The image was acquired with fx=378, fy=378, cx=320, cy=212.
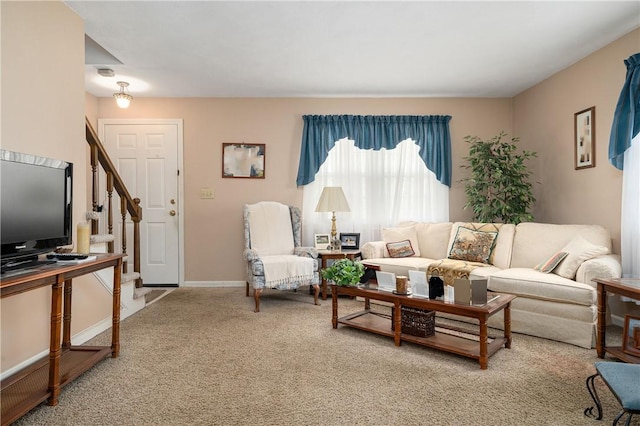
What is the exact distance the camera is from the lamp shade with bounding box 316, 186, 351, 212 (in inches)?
172

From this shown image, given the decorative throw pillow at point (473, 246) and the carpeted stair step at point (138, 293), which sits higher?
the decorative throw pillow at point (473, 246)

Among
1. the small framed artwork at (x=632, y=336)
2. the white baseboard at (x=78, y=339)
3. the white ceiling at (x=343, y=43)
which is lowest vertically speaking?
the white baseboard at (x=78, y=339)

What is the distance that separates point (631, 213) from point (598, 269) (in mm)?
677

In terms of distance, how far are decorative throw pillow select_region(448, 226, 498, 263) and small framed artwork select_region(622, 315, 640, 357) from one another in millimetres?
1433

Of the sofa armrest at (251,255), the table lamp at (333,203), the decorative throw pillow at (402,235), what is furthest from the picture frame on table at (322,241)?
the sofa armrest at (251,255)

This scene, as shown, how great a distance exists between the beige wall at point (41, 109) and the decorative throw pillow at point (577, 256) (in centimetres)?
381

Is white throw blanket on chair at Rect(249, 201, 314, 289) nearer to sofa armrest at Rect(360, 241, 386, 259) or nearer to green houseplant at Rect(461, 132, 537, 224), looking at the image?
sofa armrest at Rect(360, 241, 386, 259)

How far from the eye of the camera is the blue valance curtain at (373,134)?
4871 mm

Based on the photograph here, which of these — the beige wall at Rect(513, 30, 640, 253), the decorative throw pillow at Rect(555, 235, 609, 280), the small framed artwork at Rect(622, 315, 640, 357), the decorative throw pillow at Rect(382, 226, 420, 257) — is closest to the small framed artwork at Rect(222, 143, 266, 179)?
the decorative throw pillow at Rect(382, 226, 420, 257)

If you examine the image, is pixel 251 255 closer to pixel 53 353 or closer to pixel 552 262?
pixel 53 353

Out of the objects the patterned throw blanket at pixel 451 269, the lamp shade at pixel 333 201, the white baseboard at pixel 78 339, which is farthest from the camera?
the lamp shade at pixel 333 201

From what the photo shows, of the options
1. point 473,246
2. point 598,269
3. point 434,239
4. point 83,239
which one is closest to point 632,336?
point 598,269

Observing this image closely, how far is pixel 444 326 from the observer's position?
2947mm

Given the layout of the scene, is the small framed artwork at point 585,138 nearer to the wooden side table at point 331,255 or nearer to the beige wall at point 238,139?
the beige wall at point 238,139
